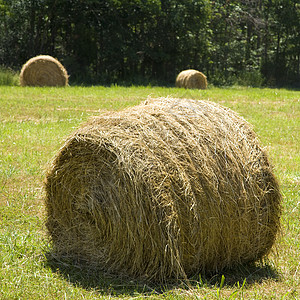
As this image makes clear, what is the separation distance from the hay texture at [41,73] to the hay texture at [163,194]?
14.2m

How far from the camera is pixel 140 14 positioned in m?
26.6

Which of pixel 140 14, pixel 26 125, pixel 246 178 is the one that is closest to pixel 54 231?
pixel 246 178

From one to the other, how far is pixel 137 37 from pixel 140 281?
24.1 m

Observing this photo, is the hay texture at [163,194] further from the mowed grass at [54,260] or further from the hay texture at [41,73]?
the hay texture at [41,73]

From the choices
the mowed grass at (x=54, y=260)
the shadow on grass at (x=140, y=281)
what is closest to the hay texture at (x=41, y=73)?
the mowed grass at (x=54, y=260)

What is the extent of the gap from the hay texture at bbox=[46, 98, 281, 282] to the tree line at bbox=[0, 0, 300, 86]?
1882cm

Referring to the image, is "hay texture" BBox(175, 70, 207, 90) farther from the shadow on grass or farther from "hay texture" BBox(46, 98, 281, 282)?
the shadow on grass

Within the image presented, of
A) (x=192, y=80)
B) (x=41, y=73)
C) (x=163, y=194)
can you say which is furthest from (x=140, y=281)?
(x=192, y=80)

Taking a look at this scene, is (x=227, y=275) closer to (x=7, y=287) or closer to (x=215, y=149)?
(x=215, y=149)

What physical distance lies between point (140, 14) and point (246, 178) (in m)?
23.5

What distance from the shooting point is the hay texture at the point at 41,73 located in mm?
18219

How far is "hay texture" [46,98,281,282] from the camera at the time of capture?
13.1ft

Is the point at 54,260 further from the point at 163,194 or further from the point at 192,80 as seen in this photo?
the point at 192,80

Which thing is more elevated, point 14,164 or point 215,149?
point 215,149
